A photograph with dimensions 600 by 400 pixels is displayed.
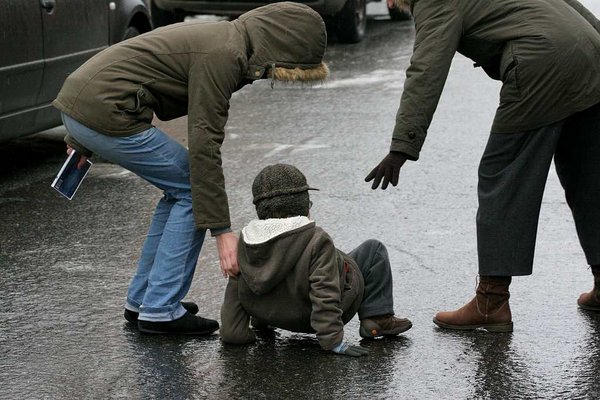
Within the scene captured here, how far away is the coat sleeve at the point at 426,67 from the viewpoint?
512 cm

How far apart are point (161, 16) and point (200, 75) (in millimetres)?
9283

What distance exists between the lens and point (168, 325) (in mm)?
5332

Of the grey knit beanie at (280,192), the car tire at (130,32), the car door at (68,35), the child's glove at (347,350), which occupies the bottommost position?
the car tire at (130,32)

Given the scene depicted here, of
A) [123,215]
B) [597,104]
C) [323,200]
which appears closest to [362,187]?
[323,200]

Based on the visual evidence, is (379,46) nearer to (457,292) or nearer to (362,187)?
(362,187)

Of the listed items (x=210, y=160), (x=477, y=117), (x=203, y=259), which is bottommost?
(x=477, y=117)

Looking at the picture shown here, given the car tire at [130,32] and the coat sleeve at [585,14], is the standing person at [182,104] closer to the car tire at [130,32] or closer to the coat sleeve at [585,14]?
the coat sleeve at [585,14]

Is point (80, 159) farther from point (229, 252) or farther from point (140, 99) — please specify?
point (229, 252)

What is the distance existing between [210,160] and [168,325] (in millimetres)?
764

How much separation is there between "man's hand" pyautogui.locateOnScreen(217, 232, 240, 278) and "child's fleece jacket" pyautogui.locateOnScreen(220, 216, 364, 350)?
0.08 feet

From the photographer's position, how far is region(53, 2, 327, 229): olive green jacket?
496 cm

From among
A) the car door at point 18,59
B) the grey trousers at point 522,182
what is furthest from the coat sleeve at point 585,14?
the car door at point 18,59

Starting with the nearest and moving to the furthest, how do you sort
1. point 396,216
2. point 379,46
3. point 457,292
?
point 457,292
point 396,216
point 379,46

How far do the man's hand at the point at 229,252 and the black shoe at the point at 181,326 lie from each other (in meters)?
0.35
